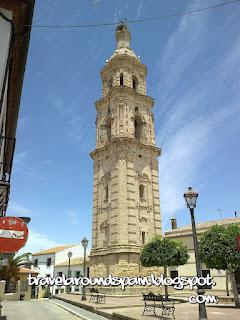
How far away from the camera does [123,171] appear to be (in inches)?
1256

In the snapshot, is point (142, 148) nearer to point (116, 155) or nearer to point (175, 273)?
point (116, 155)

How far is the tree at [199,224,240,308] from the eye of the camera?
1762 cm

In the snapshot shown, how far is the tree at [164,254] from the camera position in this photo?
23.6 metres

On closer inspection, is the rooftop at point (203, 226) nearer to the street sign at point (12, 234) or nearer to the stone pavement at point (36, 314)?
the stone pavement at point (36, 314)

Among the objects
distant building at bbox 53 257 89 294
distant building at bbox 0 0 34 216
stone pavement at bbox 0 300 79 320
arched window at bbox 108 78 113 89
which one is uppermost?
arched window at bbox 108 78 113 89

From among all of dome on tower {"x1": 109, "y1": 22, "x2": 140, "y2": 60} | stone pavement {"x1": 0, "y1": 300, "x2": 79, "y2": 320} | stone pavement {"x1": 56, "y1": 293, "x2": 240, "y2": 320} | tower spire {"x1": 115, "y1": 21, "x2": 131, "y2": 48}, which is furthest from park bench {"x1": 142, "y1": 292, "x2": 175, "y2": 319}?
tower spire {"x1": 115, "y1": 21, "x2": 131, "y2": 48}

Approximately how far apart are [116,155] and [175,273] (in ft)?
52.0

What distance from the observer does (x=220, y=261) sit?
17.9 m

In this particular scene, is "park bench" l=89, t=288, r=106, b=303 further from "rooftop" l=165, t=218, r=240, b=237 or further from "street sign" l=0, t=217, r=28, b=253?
"rooftop" l=165, t=218, r=240, b=237

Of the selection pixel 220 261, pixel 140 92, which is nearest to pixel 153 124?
pixel 140 92

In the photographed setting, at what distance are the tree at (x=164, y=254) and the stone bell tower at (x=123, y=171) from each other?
16.2ft

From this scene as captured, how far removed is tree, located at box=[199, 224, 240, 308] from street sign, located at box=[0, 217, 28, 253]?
13.8 m

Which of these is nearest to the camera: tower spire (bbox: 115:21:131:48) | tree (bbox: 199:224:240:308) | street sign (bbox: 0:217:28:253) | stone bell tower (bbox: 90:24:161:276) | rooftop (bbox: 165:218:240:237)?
street sign (bbox: 0:217:28:253)

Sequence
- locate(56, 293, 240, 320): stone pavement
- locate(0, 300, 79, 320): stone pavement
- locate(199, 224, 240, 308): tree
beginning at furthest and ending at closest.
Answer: locate(199, 224, 240, 308): tree, locate(0, 300, 79, 320): stone pavement, locate(56, 293, 240, 320): stone pavement
